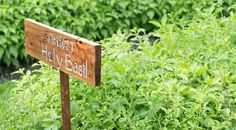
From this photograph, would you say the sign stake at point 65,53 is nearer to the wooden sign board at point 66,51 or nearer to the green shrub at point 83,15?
the wooden sign board at point 66,51

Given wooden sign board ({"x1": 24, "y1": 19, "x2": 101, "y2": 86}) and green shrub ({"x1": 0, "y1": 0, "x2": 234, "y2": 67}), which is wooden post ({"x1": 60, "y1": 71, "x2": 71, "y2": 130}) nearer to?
wooden sign board ({"x1": 24, "y1": 19, "x2": 101, "y2": 86})

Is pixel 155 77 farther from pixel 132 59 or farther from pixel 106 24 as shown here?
A: pixel 106 24

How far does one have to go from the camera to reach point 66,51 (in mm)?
2971

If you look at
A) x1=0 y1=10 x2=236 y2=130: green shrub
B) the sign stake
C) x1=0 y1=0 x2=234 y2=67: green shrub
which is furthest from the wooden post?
x1=0 y1=0 x2=234 y2=67: green shrub

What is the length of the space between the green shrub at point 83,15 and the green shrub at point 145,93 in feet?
7.08

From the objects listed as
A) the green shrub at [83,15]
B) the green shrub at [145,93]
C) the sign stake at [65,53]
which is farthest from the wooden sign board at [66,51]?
the green shrub at [83,15]

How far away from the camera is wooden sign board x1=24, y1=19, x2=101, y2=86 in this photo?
2.81m

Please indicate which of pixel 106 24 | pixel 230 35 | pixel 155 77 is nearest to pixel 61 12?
pixel 106 24

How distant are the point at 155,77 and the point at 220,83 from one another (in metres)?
0.43

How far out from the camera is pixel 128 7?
7.12 meters

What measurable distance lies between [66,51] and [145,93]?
58 centimetres

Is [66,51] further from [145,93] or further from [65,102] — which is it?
[145,93]

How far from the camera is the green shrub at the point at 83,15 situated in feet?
20.4

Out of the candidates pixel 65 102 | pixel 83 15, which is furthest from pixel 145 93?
pixel 83 15
